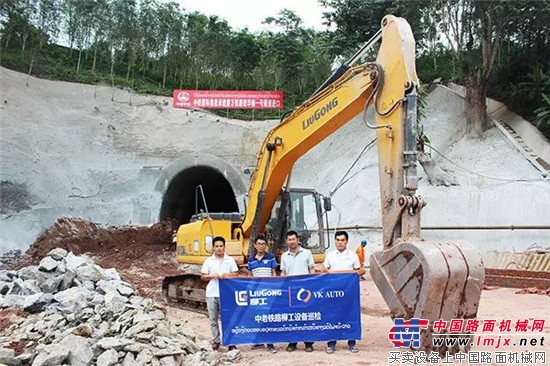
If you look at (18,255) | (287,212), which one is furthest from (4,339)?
(18,255)

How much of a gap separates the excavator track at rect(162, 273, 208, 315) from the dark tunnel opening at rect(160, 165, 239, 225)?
9816 mm

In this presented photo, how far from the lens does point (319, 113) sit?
8328 millimetres

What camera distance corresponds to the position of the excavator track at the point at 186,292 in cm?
1008

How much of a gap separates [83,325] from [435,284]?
3.94 metres

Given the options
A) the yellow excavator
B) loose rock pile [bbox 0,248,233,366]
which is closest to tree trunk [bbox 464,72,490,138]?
the yellow excavator

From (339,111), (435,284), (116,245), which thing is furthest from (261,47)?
(435,284)

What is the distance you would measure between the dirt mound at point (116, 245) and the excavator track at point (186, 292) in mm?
4047

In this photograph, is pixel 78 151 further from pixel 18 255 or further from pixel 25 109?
pixel 18 255

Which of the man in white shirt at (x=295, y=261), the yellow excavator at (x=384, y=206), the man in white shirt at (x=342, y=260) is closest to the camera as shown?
the yellow excavator at (x=384, y=206)

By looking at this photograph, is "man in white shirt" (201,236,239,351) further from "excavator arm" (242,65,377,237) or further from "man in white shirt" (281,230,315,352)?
"excavator arm" (242,65,377,237)

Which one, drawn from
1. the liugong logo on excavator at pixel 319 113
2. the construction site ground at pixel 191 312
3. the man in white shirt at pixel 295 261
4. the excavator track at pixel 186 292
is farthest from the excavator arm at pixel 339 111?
the construction site ground at pixel 191 312

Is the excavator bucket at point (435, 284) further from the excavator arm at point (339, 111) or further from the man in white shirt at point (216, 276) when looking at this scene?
the man in white shirt at point (216, 276)

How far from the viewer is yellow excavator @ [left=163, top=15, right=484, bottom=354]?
221 inches

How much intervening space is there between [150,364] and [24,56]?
75.1 ft
